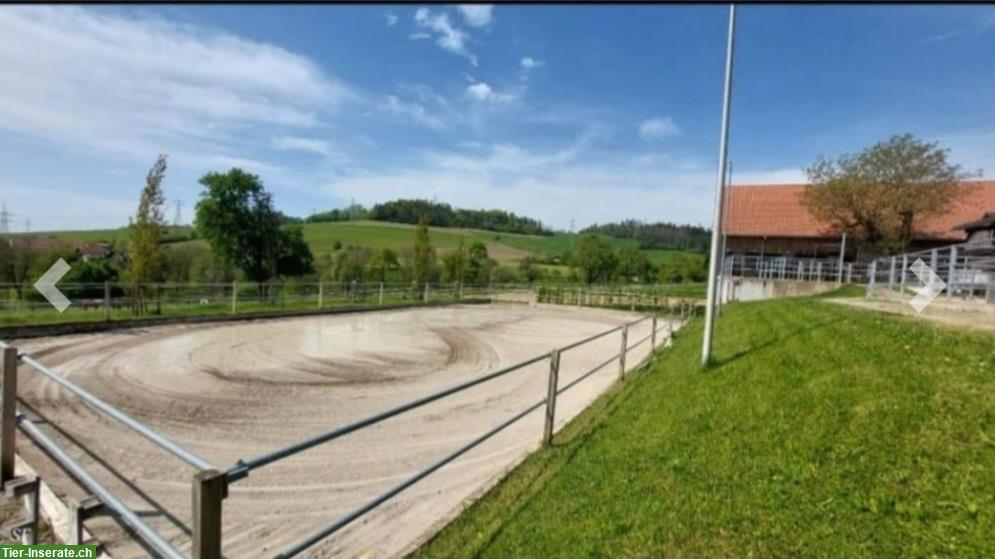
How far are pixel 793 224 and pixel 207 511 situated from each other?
1552 inches

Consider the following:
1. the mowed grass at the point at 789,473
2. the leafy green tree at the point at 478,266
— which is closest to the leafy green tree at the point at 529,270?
the leafy green tree at the point at 478,266

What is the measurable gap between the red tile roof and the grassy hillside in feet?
61.7

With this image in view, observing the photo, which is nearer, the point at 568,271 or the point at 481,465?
the point at 481,465

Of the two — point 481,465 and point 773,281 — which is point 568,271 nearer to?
point 773,281

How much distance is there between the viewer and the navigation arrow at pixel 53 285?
1241 cm

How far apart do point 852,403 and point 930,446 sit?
3.01 ft

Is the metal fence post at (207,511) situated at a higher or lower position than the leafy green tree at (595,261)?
lower

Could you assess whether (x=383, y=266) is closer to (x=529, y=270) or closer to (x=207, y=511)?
(x=529, y=270)

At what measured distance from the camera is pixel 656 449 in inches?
177

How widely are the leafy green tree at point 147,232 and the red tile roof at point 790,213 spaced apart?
27.7 meters

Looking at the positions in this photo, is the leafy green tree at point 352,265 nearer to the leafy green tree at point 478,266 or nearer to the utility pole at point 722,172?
the leafy green tree at point 478,266

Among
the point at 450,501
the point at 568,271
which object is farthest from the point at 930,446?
the point at 568,271

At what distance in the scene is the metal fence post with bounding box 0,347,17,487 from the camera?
327cm

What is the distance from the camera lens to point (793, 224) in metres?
33.8
